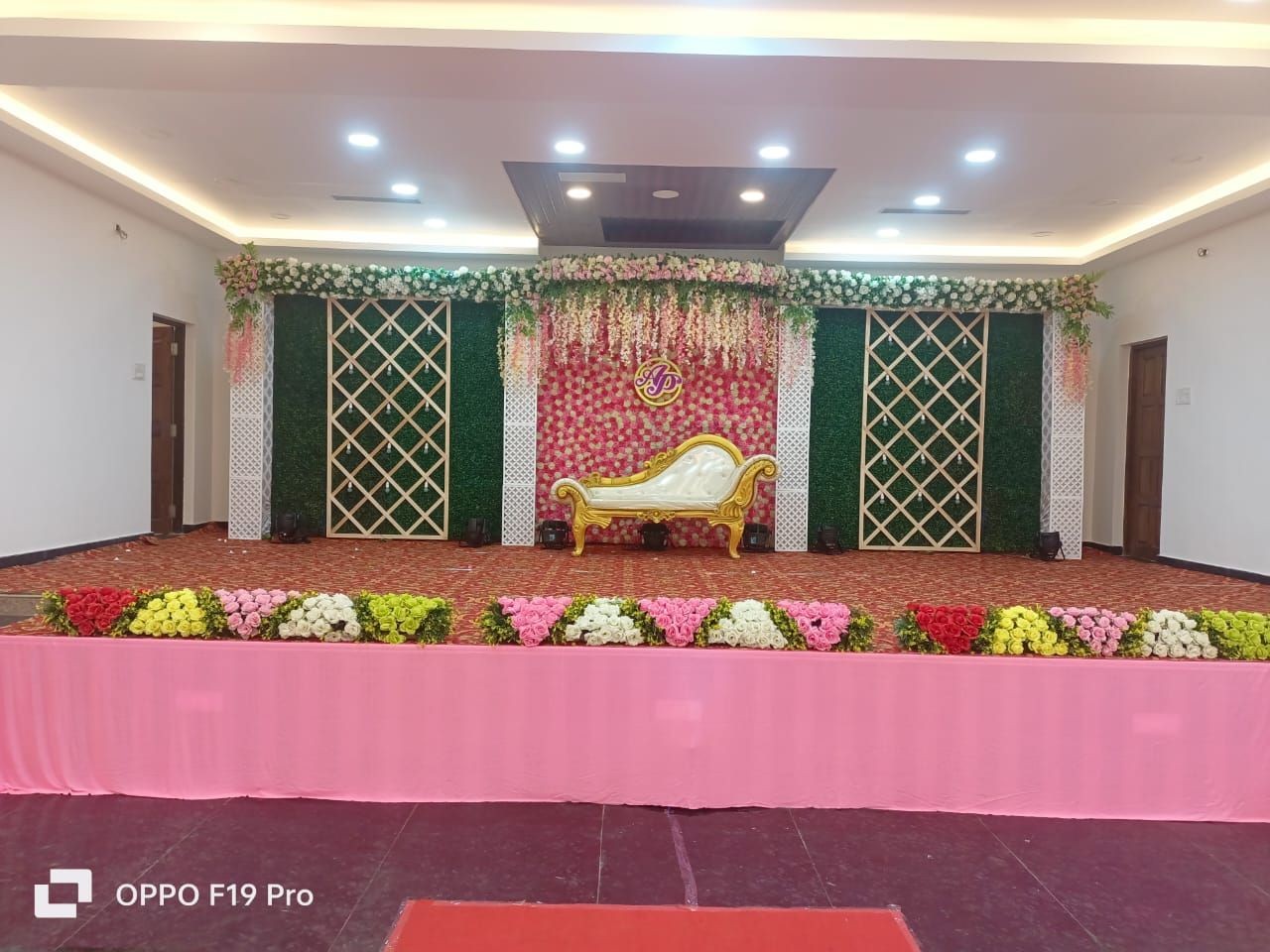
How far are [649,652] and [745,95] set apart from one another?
3.16 metres

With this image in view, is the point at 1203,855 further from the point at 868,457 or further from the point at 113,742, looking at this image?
the point at 868,457

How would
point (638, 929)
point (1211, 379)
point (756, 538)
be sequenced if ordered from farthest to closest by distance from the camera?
point (756, 538) < point (1211, 379) < point (638, 929)

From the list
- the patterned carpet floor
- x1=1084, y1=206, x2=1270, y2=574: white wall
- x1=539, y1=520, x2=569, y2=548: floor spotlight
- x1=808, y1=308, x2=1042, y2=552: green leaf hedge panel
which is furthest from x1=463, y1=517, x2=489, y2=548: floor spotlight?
x1=1084, y1=206, x2=1270, y2=574: white wall

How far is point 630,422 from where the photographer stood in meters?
8.10

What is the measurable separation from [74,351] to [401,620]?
5.29m

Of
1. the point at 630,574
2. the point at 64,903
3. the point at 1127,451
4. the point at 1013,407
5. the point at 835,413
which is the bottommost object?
the point at 64,903

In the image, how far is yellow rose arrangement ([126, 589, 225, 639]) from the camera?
279 cm

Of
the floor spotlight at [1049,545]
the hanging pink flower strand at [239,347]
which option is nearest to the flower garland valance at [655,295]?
the hanging pink flower strand at [239,347]

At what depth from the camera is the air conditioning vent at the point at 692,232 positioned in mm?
7223

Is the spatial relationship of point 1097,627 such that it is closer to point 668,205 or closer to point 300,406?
point 668,205

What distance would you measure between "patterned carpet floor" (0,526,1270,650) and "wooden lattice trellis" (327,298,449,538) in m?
0.38

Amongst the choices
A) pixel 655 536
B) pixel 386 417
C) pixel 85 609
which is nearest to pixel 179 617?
pixel 85 609

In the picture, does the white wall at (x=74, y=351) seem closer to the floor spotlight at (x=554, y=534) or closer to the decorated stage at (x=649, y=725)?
the floor spotlight at (x=554, y=534)

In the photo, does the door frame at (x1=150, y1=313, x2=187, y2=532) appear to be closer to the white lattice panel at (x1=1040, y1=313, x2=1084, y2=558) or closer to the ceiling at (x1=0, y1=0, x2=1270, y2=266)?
the ceiling at (x1=0, y1=0, x2=1270, y2=266)
